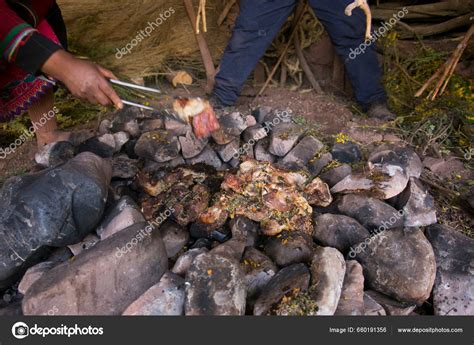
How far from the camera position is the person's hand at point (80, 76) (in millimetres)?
1677

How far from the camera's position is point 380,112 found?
2.91 m

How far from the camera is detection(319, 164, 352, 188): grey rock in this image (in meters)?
2.18

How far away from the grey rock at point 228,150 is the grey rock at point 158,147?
0.23 meters

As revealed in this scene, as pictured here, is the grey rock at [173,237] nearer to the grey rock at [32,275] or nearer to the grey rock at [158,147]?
the grey rock at [158,147]

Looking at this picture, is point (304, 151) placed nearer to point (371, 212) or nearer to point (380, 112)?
point (371, 212)

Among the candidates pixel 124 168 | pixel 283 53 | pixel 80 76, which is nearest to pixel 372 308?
pixel 124 168

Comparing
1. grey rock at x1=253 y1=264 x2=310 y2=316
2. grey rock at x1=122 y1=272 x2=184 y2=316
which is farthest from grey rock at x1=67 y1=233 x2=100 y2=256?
grey rock at x1=253 y1=264 x2=310 y2=316

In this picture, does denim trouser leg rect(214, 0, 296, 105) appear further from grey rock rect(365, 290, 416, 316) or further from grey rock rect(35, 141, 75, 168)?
grey rock rect(365, 290, 416, 316)

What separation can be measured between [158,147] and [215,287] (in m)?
0.94

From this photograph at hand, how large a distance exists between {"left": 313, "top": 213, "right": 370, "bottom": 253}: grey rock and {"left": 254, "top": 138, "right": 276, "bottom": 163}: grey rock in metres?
0.52

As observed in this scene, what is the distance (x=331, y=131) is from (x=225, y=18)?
4.61ft

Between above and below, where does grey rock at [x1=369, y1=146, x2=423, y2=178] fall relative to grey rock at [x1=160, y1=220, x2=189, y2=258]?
below

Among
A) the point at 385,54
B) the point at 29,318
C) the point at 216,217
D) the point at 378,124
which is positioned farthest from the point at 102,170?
the point at 385,54

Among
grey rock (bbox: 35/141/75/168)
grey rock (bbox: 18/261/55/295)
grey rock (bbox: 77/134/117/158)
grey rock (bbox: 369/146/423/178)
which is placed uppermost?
grey rock (bbox: 35/141/75/168)
